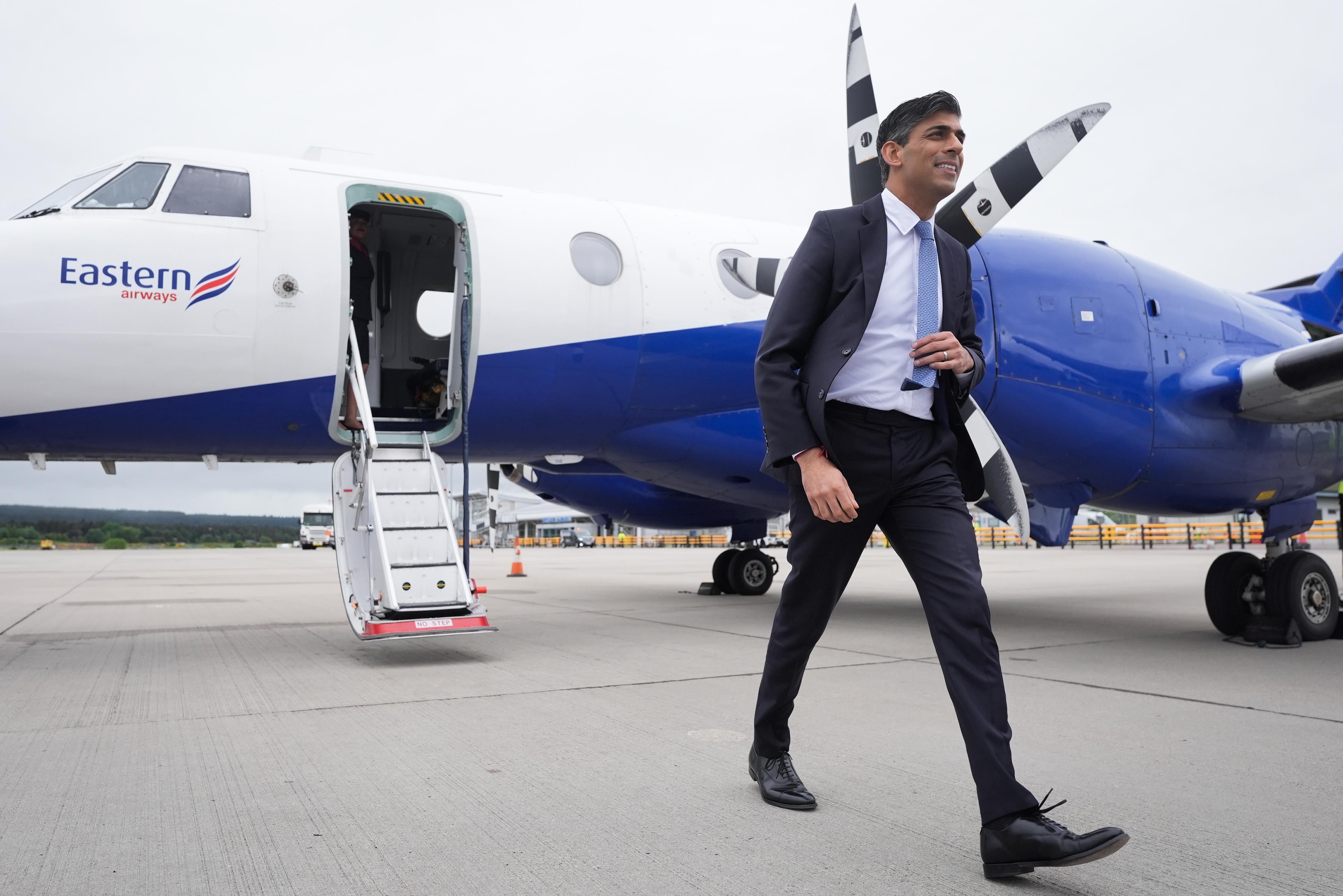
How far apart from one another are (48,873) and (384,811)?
2.87ft

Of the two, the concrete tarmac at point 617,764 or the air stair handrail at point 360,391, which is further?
the air stair handrail at point 360,391

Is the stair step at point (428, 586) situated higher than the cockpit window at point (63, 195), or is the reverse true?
the cockpit window at point (63, 195)

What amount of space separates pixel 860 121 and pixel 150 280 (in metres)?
4.72

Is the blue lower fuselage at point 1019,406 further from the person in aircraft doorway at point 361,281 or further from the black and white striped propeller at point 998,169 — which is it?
the person in aircraft doorway at point 361,281

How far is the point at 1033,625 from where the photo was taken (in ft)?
27.8

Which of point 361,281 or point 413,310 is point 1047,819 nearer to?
point 361,281

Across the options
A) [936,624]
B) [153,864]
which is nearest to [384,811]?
[153,864]

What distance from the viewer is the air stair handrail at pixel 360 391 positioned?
6504 millimetres

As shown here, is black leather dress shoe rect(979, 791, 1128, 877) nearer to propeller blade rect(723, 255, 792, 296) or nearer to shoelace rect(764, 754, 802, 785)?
shoelace rect(764, 754, 802, 785)

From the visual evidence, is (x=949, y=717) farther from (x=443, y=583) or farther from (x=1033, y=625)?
(x=1033, y=625)

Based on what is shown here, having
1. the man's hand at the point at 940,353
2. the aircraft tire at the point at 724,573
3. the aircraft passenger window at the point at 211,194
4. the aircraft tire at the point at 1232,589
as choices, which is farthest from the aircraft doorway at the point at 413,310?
the aircraft tire at the point at 1232,589

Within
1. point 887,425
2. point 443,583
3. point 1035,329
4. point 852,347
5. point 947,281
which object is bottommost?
point 443,583

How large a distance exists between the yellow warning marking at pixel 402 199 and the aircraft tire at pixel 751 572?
22.9 feet

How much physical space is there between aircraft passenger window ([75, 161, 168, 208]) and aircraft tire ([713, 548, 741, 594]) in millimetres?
8061
